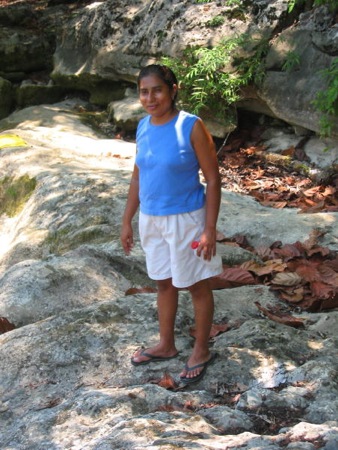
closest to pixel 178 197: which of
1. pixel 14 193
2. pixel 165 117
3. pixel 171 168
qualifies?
pixel 171 168

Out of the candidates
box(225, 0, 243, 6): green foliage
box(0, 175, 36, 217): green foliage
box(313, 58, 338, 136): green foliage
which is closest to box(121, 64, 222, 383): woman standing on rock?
box(0, 175, 36, 217): green foliage

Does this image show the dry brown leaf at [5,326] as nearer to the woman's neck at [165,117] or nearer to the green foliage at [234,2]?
the woman's neck at [165,117]

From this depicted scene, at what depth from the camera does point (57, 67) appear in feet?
35.0

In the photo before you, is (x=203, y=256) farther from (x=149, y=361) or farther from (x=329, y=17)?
(x=329, y=17)

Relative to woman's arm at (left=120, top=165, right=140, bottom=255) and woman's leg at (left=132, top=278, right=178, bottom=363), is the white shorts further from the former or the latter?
woman's arm at (left=120, top=165, right=140, bottom=255)

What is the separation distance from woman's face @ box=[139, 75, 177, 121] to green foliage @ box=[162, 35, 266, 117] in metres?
4.91

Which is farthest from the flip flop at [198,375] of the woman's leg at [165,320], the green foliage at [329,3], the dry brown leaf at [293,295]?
the green foliage at [329,3]

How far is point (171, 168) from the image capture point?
268 centimetres

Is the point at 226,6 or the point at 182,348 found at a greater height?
the point at 226,6

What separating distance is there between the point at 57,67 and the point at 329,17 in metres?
5.26

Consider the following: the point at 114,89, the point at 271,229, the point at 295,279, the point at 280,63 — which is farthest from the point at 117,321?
the point at 114,89

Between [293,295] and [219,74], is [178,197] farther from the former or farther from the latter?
[219,74]

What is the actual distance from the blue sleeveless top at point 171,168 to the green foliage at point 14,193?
3.57 meters

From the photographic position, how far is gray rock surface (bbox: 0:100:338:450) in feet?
7.29
